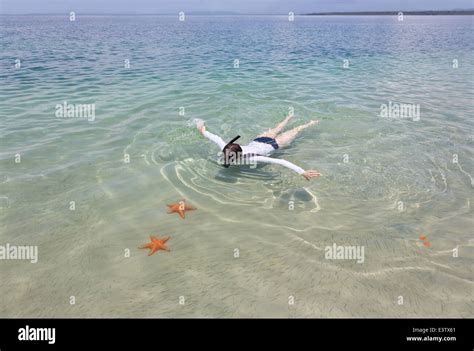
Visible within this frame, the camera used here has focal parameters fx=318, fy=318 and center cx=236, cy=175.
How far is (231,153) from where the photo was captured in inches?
313

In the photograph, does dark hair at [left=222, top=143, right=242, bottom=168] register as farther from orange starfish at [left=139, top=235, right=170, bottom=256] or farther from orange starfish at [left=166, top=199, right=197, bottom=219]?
orange starfish at [left=139, top=235, right=170, bottom=256]

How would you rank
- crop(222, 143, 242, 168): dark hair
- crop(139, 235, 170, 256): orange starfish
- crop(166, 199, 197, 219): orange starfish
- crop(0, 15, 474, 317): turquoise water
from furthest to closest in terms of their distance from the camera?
crop(222, 143, 242, 168): dark hair → crop(166, 199, 197, 219): orange starfish → crop(139, 235, 170, 256): orange starfish → crop(0, 15, 474, 317): turquoise water

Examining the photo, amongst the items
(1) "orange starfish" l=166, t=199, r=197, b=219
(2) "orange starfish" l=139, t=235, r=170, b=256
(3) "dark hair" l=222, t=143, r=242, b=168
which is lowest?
(2) "orange starfish" l=139, t=235, r=170, b=256

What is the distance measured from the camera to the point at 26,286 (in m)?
5.06

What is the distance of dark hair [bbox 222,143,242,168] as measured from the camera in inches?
312

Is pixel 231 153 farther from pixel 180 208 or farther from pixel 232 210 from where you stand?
pixel 180 208

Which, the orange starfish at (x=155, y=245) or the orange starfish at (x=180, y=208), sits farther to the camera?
the orange starfish at (x=180, y=208)

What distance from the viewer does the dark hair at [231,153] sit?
7.93m

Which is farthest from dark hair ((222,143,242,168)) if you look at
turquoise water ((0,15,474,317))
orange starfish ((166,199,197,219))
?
orange starfish ((166,199,197,219))

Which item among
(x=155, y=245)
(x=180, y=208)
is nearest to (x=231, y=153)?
(x=180, y=208)

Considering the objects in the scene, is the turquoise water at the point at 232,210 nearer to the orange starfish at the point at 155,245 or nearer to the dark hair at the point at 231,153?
the orange starfish at the point at 155,245

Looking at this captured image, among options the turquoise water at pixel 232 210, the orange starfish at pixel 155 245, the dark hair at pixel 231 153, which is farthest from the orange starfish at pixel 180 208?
the dark hair at pixel 231 153
